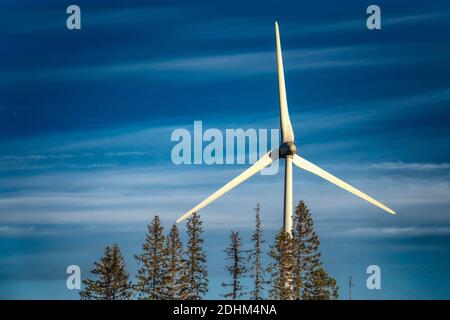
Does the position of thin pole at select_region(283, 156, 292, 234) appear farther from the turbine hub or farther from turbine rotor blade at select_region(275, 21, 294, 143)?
turbine rotor blade at select_region(275, 21, 294, 143)

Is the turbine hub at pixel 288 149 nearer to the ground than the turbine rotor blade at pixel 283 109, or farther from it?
nearer to the ground

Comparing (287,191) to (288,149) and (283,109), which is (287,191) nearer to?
(288,149)

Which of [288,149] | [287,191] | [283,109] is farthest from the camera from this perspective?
[283,109]

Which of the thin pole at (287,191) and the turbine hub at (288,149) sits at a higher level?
the turbine hub at (288,149)

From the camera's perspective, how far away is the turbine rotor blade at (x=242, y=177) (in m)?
152

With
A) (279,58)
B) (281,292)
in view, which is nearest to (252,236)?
(281,292)

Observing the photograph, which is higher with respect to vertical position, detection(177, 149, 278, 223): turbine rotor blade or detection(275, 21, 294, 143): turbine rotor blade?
detection(275, 21, 294, 143): turbine rotor blade

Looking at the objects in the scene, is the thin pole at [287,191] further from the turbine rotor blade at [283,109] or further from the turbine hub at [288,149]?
the turbine rotor blade at [283,109]

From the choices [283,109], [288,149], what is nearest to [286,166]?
[288,149]

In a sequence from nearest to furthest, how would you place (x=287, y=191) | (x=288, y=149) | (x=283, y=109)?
1. (x=287, y=191)
2. (x=288, y=149)
3. (x=283, y=109)

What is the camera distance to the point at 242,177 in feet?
504

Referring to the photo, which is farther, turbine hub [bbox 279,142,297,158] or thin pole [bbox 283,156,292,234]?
turbine hub [bbox 279,142,297,158]

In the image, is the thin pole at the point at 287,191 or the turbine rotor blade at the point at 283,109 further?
the turbine rotor blade at the point at 283,109

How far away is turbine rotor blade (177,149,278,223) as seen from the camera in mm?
Result: 151625
